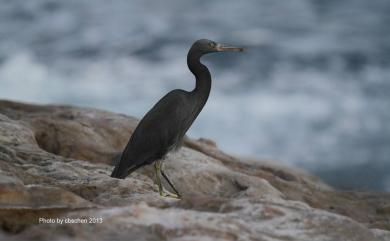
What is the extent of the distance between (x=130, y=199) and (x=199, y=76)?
12.9ft

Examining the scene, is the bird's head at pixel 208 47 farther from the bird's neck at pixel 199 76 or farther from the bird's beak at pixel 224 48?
the bird's neck at pixel 199 76

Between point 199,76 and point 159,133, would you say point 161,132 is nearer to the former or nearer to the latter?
point 159,133

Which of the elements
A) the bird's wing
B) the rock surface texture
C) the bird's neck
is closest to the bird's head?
the bird's neck

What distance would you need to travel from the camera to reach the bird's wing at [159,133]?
40.6 ft

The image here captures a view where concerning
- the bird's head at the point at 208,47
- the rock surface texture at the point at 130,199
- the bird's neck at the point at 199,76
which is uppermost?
the bird's head at the point at 208,47

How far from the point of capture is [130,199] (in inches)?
382

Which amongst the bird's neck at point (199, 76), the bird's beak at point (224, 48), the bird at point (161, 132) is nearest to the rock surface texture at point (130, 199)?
the bird at point (161, 132)

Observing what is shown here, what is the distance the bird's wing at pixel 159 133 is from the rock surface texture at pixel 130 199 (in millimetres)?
386

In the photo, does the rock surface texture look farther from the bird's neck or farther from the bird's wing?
the bird's neck

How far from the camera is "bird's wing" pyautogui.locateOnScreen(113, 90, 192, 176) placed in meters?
12.4

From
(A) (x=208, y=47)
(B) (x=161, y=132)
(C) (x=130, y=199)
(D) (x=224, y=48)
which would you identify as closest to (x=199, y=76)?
(A) (x=208, y=47)

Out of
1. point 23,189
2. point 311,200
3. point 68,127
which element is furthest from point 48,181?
point 311,200

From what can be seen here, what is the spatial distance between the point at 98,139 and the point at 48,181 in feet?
18.8

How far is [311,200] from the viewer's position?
17.0 metres
